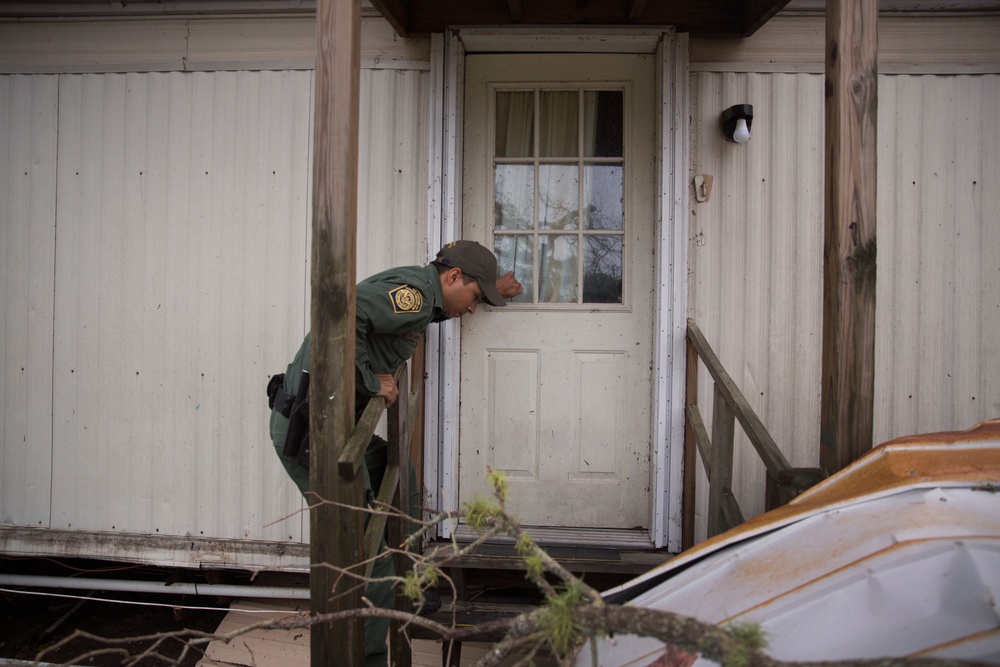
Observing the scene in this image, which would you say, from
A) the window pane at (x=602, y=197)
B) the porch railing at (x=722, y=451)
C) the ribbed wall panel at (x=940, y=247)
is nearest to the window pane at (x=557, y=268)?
the window pane at (x=602, y=197)

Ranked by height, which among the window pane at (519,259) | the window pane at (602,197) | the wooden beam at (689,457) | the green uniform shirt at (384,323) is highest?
the window pane at (602,197)

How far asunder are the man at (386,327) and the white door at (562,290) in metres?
0.59

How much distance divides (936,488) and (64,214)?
427 cm

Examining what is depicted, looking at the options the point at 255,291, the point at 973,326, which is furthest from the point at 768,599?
the point at 255,291

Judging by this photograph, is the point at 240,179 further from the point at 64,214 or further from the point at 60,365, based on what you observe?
the point at 60,365

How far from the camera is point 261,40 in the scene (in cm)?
338

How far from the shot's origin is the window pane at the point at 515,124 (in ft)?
11.2

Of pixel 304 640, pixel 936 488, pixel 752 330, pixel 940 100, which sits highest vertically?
pixel 940 100

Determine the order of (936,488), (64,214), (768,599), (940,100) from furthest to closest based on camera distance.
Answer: (64,214) → (940,100) → (936,488) → (768,599)

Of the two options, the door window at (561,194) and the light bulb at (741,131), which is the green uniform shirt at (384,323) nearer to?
the door window at (561,194)

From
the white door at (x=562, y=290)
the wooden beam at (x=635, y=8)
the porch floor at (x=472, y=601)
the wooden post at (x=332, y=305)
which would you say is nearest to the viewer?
the wooden post at (x=332, y=305)

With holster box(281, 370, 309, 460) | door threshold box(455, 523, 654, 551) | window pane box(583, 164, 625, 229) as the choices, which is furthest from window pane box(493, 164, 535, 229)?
door threshold box(455, 523, 654, 551)

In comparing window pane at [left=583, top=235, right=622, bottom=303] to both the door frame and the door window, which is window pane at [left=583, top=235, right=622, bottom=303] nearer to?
the door window

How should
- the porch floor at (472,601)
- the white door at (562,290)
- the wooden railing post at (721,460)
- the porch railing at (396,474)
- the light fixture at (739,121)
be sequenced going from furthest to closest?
the white door at (562,290), the light fixture at (739,121), the porch floor at (472,601), the wooden railing post at (721,460), the porch railing at (396,474)
